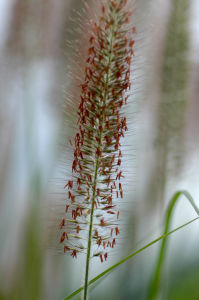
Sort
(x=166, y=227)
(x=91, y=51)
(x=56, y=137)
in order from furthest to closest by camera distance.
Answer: (x=56, y=137)
(x=166, y=227)
(x=91, y=51)

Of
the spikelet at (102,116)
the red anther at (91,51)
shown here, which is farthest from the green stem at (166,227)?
the red anther at (91,51)

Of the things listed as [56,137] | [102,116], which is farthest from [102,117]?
[56,137]

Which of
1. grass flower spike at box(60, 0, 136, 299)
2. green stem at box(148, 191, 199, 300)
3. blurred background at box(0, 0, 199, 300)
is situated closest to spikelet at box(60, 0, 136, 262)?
grass flower spike at box(60, 0, 136, 299)

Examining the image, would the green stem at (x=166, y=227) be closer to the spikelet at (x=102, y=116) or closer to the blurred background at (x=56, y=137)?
the spikelet at (x=102, y=116)

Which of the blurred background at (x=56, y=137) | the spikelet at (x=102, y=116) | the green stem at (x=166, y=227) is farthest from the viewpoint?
the blurred background at (x=56, y=137)

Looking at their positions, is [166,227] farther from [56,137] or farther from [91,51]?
[56,137]

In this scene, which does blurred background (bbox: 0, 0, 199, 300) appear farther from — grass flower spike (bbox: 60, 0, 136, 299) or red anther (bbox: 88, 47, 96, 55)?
red anther (bbox: 88, 47, 96, 55)

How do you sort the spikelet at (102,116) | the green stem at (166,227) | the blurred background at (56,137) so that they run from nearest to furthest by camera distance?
1. the spikelet at (102,116)
2. the green stem at (166,227)
3. the blurred background at (56,137)
